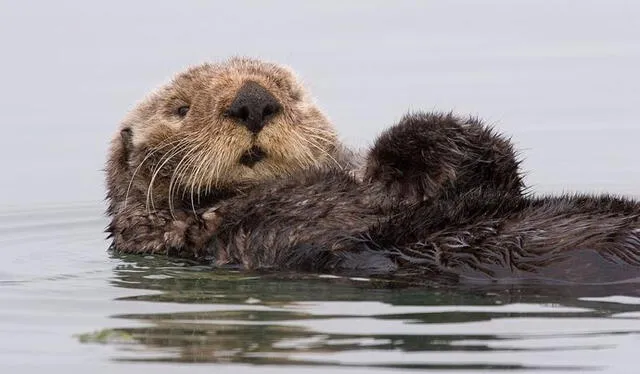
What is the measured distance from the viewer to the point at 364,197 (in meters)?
7.00

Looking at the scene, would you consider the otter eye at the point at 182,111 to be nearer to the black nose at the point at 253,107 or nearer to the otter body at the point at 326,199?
the otter body at the point at 326,199

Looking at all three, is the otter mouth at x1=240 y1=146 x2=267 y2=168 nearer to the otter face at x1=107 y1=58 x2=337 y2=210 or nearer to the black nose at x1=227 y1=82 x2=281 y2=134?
the otter face at x1=107 y1=58 x2=337 y2=210

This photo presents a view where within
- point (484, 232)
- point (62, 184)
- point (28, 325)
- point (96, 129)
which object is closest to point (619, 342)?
point (484, 232)

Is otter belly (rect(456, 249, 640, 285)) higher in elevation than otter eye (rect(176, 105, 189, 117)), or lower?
lower

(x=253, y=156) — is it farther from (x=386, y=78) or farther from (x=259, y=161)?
(x=386, y=78)

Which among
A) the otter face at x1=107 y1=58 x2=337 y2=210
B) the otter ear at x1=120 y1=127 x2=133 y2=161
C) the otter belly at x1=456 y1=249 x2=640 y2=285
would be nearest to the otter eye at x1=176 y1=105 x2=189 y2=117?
the otter face at x1=107 y1=58 x2=337 y2=210

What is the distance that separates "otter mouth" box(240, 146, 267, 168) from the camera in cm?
732

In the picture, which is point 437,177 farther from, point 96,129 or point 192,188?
point 96,129

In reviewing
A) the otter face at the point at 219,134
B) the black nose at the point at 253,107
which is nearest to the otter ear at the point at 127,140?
the otter face at the point at 219,134

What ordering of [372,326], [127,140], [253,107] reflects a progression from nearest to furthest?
[372,326]
[253,107]
[127,140]

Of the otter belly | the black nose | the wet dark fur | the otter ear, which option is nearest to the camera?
the otter belly

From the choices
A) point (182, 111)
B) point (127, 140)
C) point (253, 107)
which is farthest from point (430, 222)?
point (127, 140)

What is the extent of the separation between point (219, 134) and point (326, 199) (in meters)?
0.67

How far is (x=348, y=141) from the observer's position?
940 centimetres
